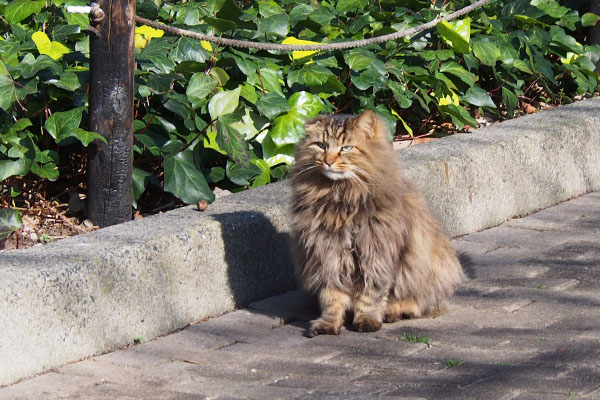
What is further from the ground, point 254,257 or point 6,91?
point 6,91

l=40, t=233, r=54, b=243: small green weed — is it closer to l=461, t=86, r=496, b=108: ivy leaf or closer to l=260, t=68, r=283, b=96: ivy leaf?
l=260, t=68, r=283, b=96: ivy leaf

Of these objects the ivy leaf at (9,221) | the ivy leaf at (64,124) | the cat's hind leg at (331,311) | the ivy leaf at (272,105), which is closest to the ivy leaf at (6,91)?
the ivy leaf at (64,124)

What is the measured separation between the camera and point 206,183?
192 inches

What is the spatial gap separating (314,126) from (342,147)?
6.9 inches

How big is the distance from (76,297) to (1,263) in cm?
31

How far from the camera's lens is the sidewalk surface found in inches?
133

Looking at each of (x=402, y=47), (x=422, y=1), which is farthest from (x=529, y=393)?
(x=422, y=1)

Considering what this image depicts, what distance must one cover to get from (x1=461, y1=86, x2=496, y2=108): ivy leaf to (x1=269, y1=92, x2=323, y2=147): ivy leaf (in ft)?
4.39

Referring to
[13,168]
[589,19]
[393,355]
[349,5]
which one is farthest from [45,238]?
[589,19]

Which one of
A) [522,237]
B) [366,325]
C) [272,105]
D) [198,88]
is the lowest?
[366,325]

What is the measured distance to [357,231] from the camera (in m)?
4.20

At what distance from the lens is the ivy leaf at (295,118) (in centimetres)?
534

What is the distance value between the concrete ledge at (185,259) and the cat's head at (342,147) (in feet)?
1.47

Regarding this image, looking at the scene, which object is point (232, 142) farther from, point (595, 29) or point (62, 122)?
point (595, 29)
